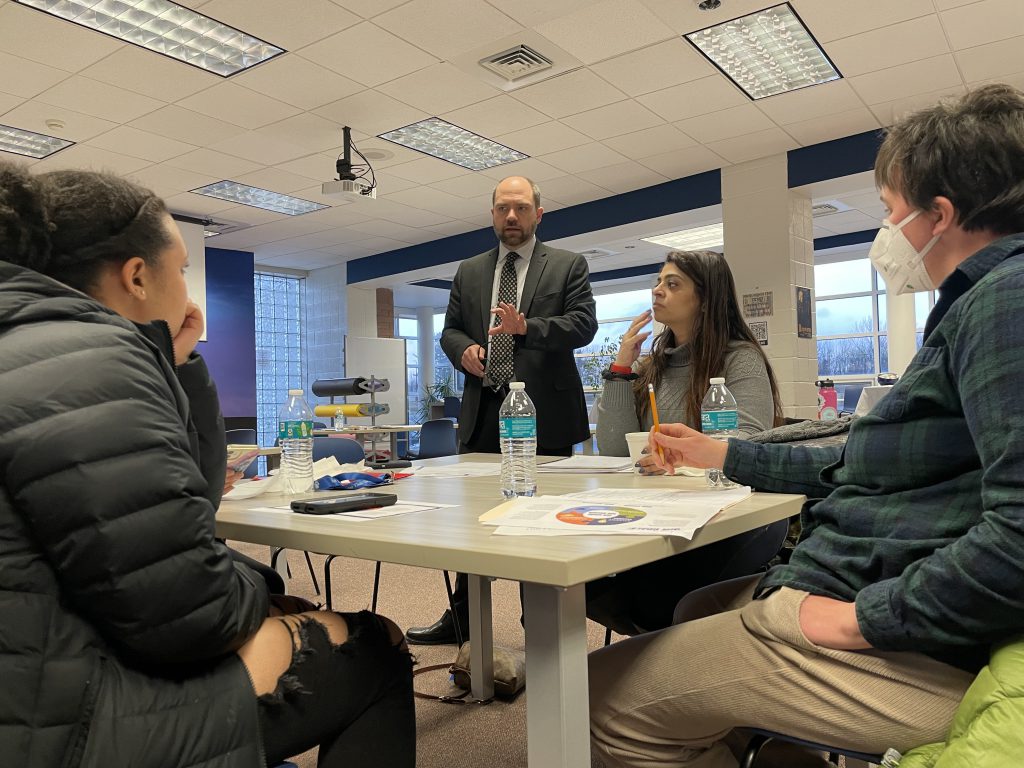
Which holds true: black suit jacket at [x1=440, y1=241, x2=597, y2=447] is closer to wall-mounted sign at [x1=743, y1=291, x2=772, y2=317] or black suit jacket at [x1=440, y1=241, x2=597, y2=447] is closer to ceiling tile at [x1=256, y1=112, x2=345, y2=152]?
ceiling tile at [x1=256, y1=112, x2=345, y2=152]

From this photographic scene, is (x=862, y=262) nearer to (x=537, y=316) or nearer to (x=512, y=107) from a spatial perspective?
(x=512, y=107)

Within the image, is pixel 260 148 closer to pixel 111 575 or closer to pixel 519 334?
pixel 519 334

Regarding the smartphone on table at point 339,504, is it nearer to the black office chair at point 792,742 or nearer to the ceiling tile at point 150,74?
the black office chair at point 792,742

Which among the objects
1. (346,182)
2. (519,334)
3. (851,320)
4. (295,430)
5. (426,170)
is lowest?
(295,430)

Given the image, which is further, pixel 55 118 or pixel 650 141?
pixel 650 141

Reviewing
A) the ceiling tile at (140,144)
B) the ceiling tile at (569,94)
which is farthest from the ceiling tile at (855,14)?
the ceiling tile at (140,144)

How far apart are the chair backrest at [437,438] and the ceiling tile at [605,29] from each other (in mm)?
2968

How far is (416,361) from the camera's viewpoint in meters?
12.2

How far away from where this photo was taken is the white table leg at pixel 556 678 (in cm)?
83

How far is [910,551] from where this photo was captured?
2.79 ft

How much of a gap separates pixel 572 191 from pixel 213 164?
296cm

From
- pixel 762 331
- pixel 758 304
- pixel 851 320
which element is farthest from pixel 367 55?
pixel 851 320

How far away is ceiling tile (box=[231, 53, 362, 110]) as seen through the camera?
4211 mm

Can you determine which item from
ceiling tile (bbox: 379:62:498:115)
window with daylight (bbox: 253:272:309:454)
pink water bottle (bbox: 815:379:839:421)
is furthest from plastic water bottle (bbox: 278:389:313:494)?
window with daylight (bbox: 253:272:309:454)
